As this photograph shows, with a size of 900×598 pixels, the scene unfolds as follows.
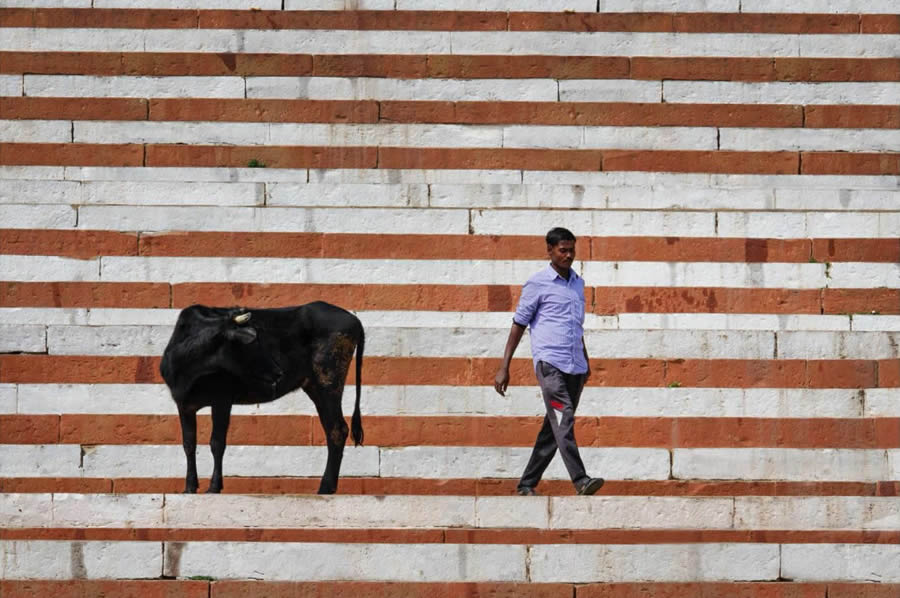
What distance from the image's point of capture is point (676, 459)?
13.7 meters

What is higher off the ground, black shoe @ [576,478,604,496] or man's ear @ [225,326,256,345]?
man's ear @ [225,326,256,345]

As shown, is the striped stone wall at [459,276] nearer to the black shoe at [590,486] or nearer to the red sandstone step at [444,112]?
the red sandstone step at [444,112]

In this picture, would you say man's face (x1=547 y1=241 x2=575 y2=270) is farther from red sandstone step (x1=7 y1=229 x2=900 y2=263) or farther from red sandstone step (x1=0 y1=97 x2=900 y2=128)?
red sandstone step (x1=0 y1=97 x2=900 y2=128)

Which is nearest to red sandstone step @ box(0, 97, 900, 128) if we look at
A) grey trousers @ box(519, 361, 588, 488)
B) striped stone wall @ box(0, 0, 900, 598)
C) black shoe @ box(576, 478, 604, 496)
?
striped stone wall @ box(0, 0, 900, 598)

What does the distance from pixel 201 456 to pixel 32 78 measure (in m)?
4.27

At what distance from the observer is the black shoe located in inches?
454

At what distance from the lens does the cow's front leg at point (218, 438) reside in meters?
12.2

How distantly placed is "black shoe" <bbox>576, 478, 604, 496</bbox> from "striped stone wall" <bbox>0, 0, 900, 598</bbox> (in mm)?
144

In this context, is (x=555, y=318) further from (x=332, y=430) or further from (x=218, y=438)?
(x=218, y=438)

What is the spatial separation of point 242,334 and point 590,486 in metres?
2.34

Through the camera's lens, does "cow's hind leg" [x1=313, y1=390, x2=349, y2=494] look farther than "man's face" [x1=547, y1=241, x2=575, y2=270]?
Yes

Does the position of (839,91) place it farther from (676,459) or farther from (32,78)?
(32,78)

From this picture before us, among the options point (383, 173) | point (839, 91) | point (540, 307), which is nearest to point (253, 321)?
point (540, 307)

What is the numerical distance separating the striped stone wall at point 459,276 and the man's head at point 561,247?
1506 mm
